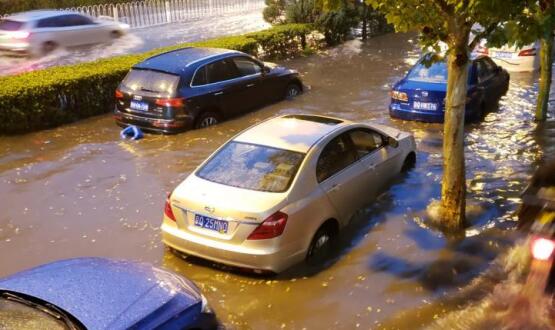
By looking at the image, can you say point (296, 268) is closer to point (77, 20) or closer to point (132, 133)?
point (132, 133)

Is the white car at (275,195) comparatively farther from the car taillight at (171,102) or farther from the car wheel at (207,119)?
the car wheel at (207,119)

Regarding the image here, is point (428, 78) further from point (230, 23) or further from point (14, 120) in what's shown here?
point (230, 23)

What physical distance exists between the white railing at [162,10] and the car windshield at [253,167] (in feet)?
69.1

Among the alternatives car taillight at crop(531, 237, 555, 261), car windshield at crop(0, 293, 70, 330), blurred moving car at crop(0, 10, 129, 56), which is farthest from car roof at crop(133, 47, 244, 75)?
car taillight at crop(531, 237, 555, 261)

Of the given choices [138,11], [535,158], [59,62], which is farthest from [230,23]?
[535,158]

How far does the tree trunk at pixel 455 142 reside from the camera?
7.38m

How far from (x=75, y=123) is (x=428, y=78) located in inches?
296

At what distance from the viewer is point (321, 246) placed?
287 inches

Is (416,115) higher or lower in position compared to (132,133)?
higher

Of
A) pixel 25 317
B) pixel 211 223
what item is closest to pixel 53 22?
pixel 211 223

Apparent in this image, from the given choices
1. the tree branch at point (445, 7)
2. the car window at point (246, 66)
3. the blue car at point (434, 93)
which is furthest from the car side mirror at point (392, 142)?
the car window at point (246, 66)

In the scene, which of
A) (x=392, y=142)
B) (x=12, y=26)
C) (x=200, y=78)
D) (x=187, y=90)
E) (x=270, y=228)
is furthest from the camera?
(x=12, y=26)

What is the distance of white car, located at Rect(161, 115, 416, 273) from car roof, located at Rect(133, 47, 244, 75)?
4570 mm

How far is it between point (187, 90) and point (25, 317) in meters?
8.29
